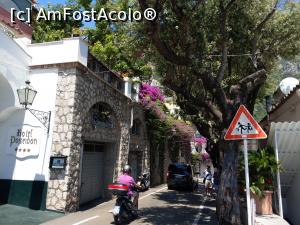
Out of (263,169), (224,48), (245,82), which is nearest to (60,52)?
(224,48)

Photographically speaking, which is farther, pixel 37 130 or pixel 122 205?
pixel 37 130

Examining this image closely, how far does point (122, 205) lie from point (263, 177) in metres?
4.38

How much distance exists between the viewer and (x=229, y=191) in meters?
9.36

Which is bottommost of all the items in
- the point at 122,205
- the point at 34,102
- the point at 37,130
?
the point at 122,205

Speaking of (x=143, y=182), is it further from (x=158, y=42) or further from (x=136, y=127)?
(x=136, y=127)

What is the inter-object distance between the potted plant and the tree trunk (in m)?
0.83

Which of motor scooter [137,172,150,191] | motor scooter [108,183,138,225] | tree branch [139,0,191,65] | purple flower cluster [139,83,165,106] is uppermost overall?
purple flower cluster [139,83,165,106]

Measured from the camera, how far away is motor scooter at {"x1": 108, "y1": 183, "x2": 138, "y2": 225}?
9805 mm

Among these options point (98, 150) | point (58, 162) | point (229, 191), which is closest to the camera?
point (229, 191)

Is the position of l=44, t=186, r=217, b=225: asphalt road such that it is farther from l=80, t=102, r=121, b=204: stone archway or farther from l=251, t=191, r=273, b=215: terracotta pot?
l=251, t=191, r=273, b=215: terracotta pot

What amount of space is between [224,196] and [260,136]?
2.97 m

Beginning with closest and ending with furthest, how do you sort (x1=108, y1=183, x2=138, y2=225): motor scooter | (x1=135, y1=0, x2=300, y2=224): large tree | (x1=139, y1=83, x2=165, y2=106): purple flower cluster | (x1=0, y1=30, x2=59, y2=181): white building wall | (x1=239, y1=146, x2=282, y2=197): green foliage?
(x1=135, y1=0, x2=300, y2=224): large tree
(x1=108, y1=183, x2=138, y2=225): motor scooter
(x1=239, y1=146, x2=282, y2=197): green foliage
(x1=0, y1=30, x2=59, y2=181): white building wall
(x1=139, y1=83, x2=165, y2=106): purple flower cluster

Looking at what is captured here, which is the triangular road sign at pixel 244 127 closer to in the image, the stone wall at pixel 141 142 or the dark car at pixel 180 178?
the stone wall at pixel 141 142

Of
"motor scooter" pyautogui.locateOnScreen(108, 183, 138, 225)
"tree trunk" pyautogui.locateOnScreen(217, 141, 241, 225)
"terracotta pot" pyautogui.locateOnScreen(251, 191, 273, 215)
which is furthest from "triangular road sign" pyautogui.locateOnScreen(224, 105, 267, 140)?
"motor scooter" pyautogui.locateOnScreen(108, 183, 138, 225)
